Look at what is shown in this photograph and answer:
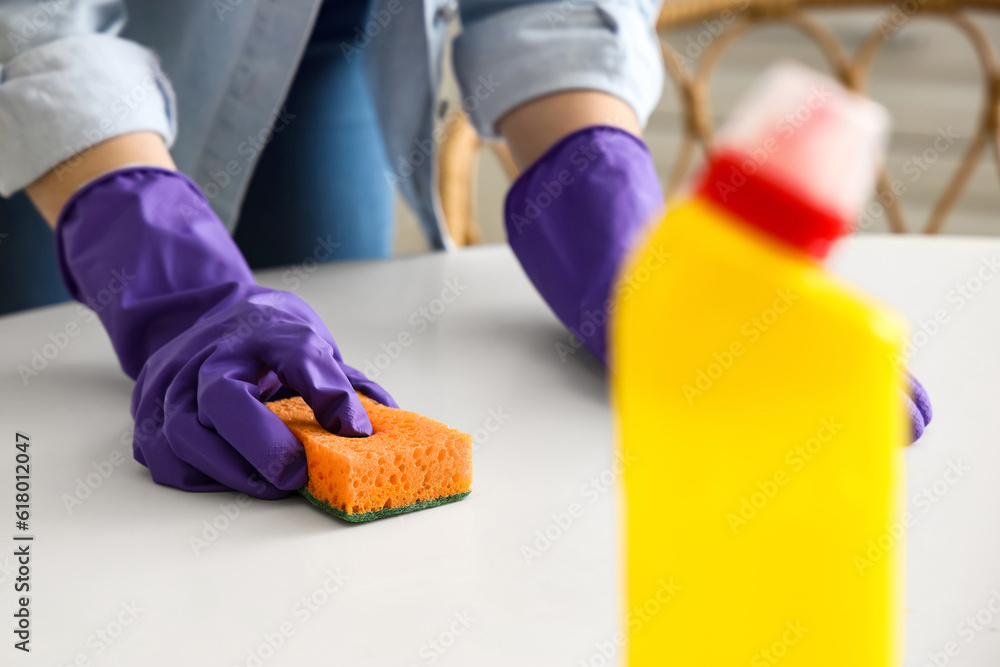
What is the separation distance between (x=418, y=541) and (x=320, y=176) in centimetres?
69

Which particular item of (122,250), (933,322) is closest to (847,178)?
(122,250)

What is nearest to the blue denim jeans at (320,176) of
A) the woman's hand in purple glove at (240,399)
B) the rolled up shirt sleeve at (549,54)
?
the rolled up shirt sleeve at (549,54)

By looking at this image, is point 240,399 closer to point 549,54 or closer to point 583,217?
point 583,217

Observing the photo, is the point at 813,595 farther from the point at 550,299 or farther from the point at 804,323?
the point at 550,299

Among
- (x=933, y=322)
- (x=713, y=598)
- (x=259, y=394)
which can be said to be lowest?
(x=933, y=322)

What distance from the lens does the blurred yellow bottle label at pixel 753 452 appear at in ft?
0.63

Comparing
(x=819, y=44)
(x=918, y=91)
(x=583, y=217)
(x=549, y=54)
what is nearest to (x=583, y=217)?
(x=583, y=217)

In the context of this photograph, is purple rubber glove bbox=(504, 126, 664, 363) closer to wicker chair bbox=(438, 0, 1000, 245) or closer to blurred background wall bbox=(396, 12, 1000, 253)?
wicker chair bbox=(438, 0, 1000, 245)

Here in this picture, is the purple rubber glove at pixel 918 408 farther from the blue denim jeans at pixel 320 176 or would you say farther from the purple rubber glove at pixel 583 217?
the blue denim jeans at pixel 320 176

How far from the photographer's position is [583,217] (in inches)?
29.8

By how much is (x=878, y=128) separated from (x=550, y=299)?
61 cm

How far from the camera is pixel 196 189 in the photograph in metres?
0.72

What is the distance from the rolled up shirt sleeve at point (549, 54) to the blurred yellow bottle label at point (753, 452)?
657mm

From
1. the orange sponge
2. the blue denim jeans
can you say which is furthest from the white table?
the blue denim jeans
